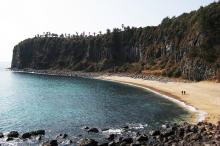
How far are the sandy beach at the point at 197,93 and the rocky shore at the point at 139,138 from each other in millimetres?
10027

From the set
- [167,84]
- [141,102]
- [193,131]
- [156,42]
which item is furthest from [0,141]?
[156,42]

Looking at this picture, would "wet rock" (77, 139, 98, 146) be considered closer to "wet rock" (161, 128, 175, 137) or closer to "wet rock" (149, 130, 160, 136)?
"wet rock" (149, 130, 160, 136)

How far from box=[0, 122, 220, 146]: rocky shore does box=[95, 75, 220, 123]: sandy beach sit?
1003 centimetres

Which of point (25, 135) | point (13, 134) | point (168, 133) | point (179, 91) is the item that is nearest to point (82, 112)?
point (25, 135)

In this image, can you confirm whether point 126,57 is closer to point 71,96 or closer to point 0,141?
point 71,96

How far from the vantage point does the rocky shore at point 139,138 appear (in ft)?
149

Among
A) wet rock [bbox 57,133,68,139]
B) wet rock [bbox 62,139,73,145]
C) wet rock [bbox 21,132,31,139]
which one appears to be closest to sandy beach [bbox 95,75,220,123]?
wet rock [bbox 57,133,68,139]

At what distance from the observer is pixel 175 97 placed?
89250 millimetres

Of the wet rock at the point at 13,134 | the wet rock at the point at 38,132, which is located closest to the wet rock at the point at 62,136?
the wet rock at the point at 38,132

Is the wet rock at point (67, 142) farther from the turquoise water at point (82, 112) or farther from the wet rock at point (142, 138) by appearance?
the wet rock at point (142, 138)

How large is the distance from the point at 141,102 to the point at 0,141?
4283cm

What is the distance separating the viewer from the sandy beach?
227 feet

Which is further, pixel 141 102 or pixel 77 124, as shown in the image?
pixel 141 102

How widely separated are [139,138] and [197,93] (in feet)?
153
